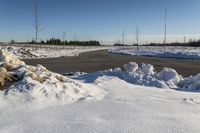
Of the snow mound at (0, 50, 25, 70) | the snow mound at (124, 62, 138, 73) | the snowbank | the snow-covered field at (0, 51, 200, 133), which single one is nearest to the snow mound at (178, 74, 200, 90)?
the snowbank

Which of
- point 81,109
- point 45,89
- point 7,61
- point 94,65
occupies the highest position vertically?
point 7,61

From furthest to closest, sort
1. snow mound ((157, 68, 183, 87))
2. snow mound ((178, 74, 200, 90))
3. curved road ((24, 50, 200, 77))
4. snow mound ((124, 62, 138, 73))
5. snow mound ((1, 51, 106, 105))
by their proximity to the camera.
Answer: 1. curved road ((24, 50, 200, 77))
2. snow mound ((124, 62, 138, 73))
3. snow mound ((157, 68, 183, 87))
4. snow mound ((178, 74, 200, 90))
5. snow mound ((1, 51, 106, 105))

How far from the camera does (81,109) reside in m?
4.55

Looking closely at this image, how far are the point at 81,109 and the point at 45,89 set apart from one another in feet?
2.91

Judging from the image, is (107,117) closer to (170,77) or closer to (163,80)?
(163,80)

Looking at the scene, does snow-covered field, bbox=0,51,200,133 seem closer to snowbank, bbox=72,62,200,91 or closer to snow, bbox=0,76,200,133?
snow, bbox=0,76,200,133

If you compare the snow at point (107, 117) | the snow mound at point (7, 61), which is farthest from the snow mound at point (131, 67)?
the snow at point (107, 117)

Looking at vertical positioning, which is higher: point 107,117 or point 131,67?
point 131,67

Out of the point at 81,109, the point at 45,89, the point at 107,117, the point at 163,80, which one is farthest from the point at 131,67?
the point at 107,117

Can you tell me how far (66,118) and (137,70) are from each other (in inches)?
301

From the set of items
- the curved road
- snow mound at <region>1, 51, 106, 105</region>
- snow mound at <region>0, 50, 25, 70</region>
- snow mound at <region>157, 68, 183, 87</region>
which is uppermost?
snow mound at <region>0, 50, 25, 70</region>

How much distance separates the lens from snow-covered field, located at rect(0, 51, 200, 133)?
12.5 ft

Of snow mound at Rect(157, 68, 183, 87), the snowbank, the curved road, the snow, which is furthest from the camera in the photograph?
the curved road

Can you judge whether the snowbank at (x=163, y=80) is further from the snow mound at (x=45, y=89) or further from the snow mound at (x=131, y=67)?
the snow mound at (x=45, y=89)
